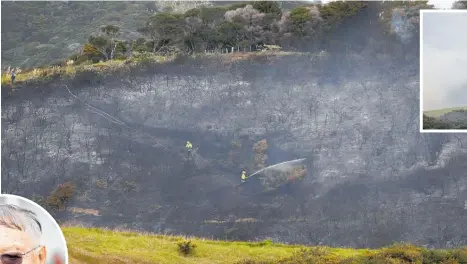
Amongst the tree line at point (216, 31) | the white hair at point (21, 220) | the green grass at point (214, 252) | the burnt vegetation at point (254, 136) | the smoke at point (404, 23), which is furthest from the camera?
the tree line at point (216, 31)

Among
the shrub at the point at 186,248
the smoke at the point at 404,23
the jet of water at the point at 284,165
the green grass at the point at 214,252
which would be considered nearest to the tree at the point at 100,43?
the green grass at the point at 214,252

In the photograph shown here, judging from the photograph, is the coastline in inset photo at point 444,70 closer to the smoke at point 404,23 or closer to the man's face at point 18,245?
the smoke at point 404,23

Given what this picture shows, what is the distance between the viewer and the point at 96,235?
15039 millimetres

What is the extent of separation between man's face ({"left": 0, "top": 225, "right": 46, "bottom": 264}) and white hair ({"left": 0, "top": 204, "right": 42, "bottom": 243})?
0.07m

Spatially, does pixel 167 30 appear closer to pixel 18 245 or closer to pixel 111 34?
pixel 111 34

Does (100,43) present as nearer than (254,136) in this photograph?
No

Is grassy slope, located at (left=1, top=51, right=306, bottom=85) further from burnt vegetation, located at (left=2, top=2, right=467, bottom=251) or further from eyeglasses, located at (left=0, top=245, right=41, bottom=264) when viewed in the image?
eyeglasses, located at (left=0, top=245, right=41, bottom=264)

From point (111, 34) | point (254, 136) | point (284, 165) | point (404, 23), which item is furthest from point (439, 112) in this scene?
point (111, 34)

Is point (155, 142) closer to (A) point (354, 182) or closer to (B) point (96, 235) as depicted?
(B) point (96, 235)

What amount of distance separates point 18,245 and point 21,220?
406 millimetres

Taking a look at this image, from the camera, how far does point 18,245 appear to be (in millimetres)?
10805

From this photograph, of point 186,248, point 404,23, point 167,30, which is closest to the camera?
point 186,248

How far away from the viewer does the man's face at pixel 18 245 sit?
1075 cm

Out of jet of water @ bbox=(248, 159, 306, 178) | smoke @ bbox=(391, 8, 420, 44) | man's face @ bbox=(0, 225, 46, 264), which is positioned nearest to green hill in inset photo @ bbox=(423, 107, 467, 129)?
smoke @ bbox=(391, 8, 420, 44)
